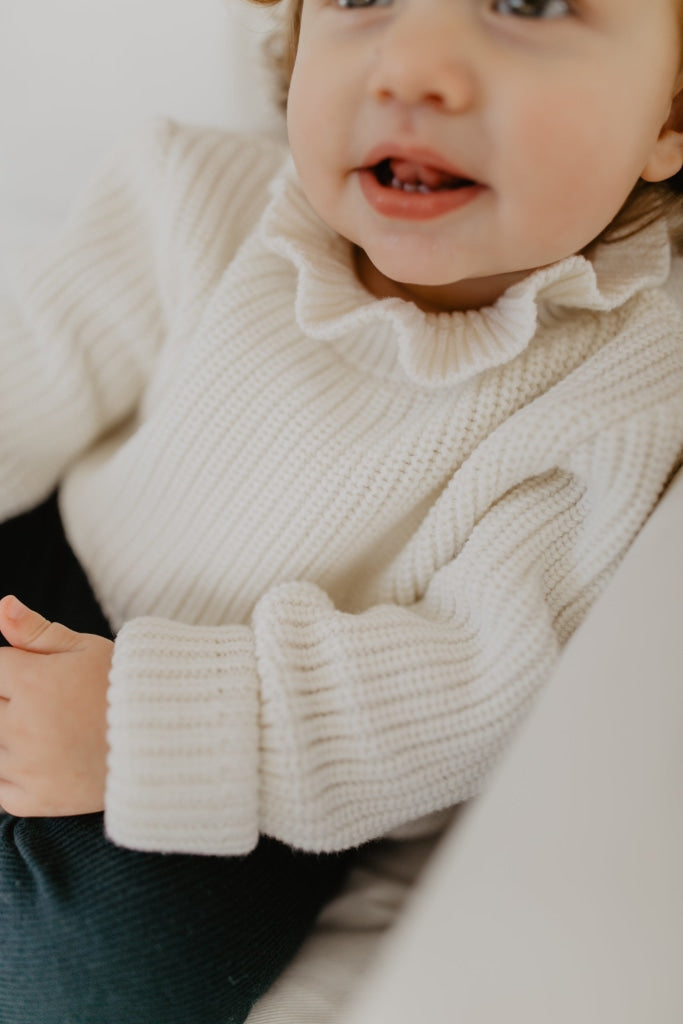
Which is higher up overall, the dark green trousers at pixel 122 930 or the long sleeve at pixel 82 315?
the long sleeve at pixel 82 315

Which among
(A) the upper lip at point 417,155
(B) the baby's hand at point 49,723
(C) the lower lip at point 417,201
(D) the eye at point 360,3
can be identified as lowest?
(B) the baby's hand at point 49,723

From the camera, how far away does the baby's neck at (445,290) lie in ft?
1.99

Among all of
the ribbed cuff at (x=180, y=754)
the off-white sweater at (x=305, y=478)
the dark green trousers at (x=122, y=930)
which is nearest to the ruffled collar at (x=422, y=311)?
the off-white sweater at (x=305, y=478)

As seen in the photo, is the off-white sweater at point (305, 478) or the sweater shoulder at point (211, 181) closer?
the off-white sweater at point (305, 478)

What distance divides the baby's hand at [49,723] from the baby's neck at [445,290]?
0.32 meters

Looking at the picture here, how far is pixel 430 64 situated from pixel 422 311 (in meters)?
0.17

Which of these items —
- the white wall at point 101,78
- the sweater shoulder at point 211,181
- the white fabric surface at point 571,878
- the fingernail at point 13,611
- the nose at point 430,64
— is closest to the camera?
the white fabric surface at point 571,878

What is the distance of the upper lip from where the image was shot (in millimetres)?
483

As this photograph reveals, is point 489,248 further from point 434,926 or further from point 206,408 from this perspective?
point 434,926

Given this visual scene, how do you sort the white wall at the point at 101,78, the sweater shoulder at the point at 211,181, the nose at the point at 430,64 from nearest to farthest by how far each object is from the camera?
1. the nose at the point at 430,64
2. the sweater shoulder at the point at 211,181
3. the white wall at the point at 101,78

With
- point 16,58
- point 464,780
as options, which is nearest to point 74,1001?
point 464,780

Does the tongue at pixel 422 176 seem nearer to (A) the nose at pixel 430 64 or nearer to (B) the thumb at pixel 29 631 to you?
(A) the nose at pixel 430 64

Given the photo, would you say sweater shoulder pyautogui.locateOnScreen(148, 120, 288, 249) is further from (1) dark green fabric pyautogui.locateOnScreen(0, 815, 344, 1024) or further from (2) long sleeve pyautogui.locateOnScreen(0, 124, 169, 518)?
(1) dark green fabric pyautogui.locateOnScreen(0, 815, 344, 1024)

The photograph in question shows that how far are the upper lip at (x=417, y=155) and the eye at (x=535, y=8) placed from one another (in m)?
0.08
